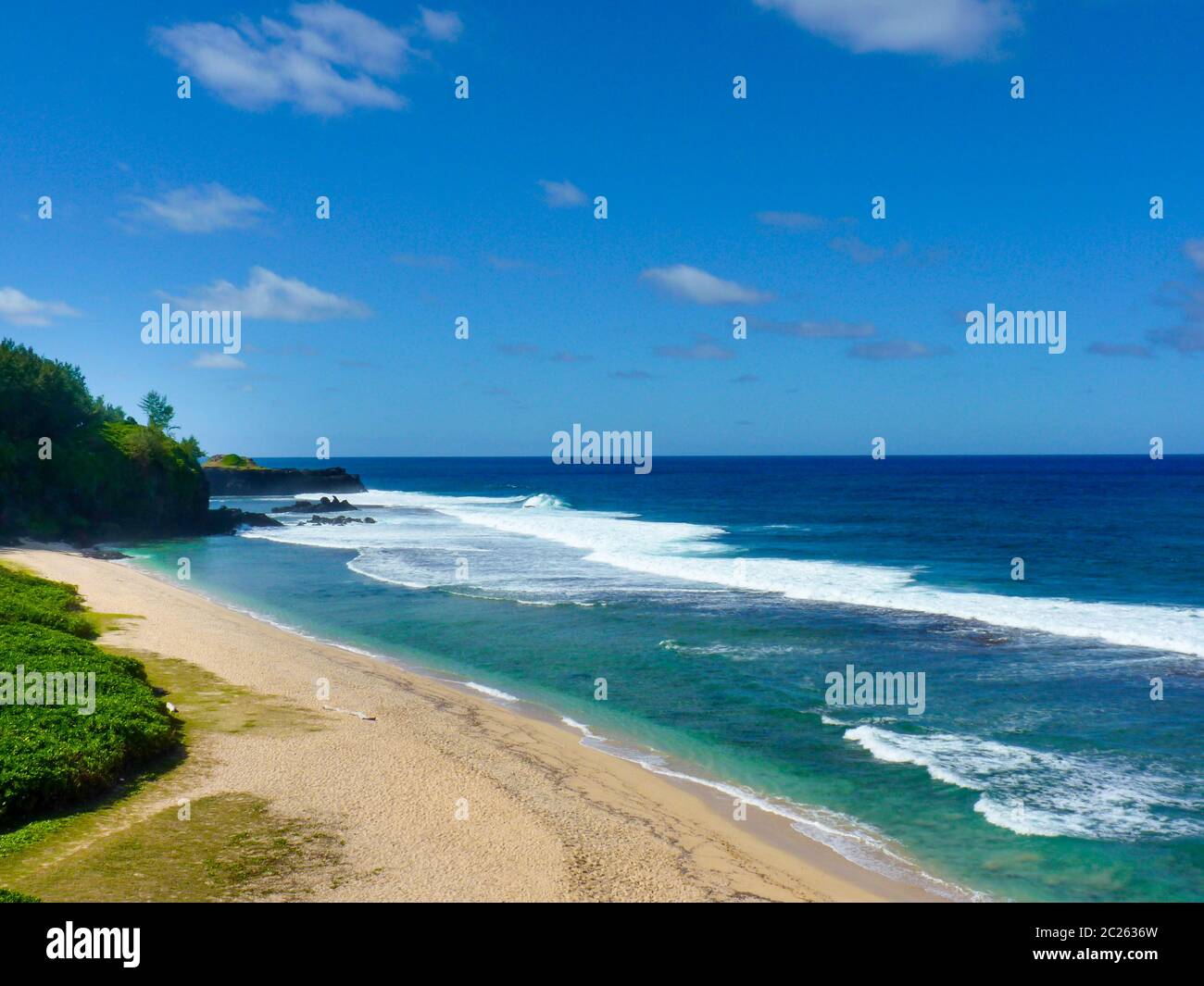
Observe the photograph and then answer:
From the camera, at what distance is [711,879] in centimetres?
1059

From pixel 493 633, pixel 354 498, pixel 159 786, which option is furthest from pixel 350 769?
pixel 354 498

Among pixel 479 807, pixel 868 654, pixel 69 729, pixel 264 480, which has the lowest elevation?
pixel 479 807

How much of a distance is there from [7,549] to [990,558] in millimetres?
48330

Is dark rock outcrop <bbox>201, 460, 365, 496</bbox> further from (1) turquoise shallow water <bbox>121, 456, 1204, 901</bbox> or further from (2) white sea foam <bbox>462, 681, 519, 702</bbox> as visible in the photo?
(2) white sea foam <bbox>462, 681, 519, 702</bbox>

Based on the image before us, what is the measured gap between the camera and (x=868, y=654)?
22625 mm

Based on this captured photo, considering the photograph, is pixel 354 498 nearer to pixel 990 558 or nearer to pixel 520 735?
pixel 990 558

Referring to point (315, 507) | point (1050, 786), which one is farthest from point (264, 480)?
point (1050, 786)

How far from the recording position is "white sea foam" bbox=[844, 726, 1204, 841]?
1262 cm

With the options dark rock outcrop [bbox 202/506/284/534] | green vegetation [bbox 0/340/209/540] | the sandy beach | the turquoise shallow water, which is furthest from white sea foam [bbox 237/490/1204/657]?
the sandy beach

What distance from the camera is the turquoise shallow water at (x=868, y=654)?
12.7 meters

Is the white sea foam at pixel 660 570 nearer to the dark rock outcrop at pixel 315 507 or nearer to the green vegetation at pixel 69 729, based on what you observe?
the dark rock outcrop at pixel 315 507

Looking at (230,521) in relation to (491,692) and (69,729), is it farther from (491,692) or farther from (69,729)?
(69,729)

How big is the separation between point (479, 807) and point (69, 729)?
6535 millimetres
